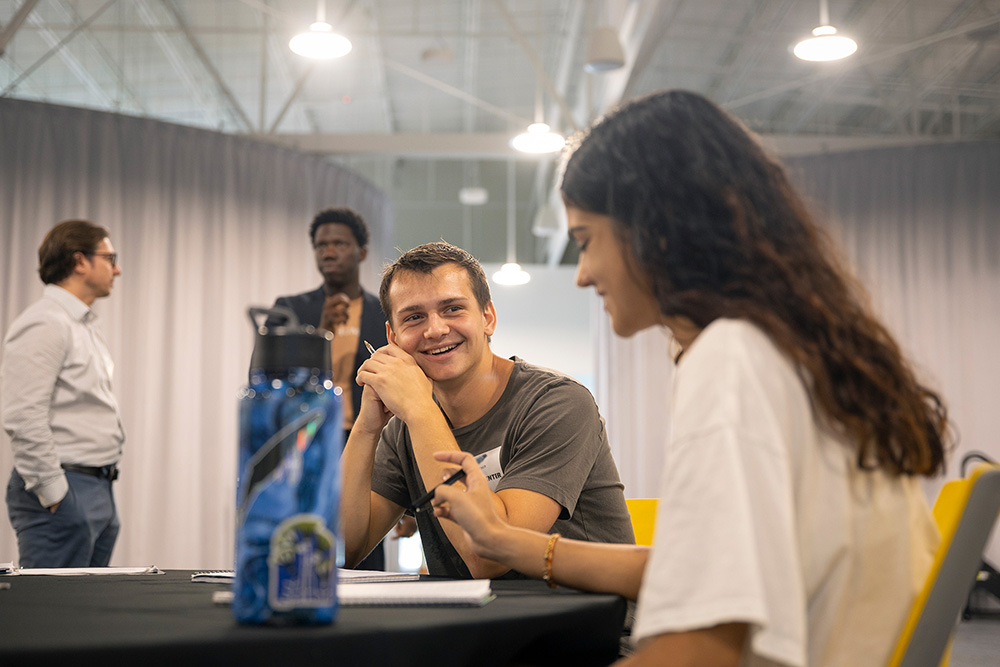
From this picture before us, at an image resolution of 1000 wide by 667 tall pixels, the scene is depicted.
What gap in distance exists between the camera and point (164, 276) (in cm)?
590

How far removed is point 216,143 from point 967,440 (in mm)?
6010

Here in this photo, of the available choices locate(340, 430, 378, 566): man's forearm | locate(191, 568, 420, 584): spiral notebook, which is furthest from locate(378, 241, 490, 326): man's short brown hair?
locate(191, 568, 420, 584): spiral notebook

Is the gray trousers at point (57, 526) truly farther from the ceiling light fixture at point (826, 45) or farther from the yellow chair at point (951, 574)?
the ceiling light fixture at point (826, 45)

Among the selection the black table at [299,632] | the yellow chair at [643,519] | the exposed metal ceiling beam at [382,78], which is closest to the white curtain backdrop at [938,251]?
the exposed metal ceiling beam at [382,78]

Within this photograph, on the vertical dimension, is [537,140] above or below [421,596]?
above

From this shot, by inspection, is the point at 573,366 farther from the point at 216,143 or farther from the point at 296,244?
the point at 216,143

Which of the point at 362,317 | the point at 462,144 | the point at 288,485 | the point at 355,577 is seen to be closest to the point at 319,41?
the point at 362,317

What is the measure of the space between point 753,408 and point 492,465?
93cm

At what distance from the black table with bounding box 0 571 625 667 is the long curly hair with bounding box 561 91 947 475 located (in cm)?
33

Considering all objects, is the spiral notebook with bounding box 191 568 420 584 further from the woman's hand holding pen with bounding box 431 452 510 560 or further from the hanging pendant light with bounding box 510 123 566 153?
the hanging pendant light with bounding box 510 123 566 153

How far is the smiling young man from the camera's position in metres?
1.44

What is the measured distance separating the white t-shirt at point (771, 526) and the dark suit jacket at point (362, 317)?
2236 mm

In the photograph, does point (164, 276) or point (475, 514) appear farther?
point (164, 276)

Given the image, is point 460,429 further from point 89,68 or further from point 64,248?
point 89,68
